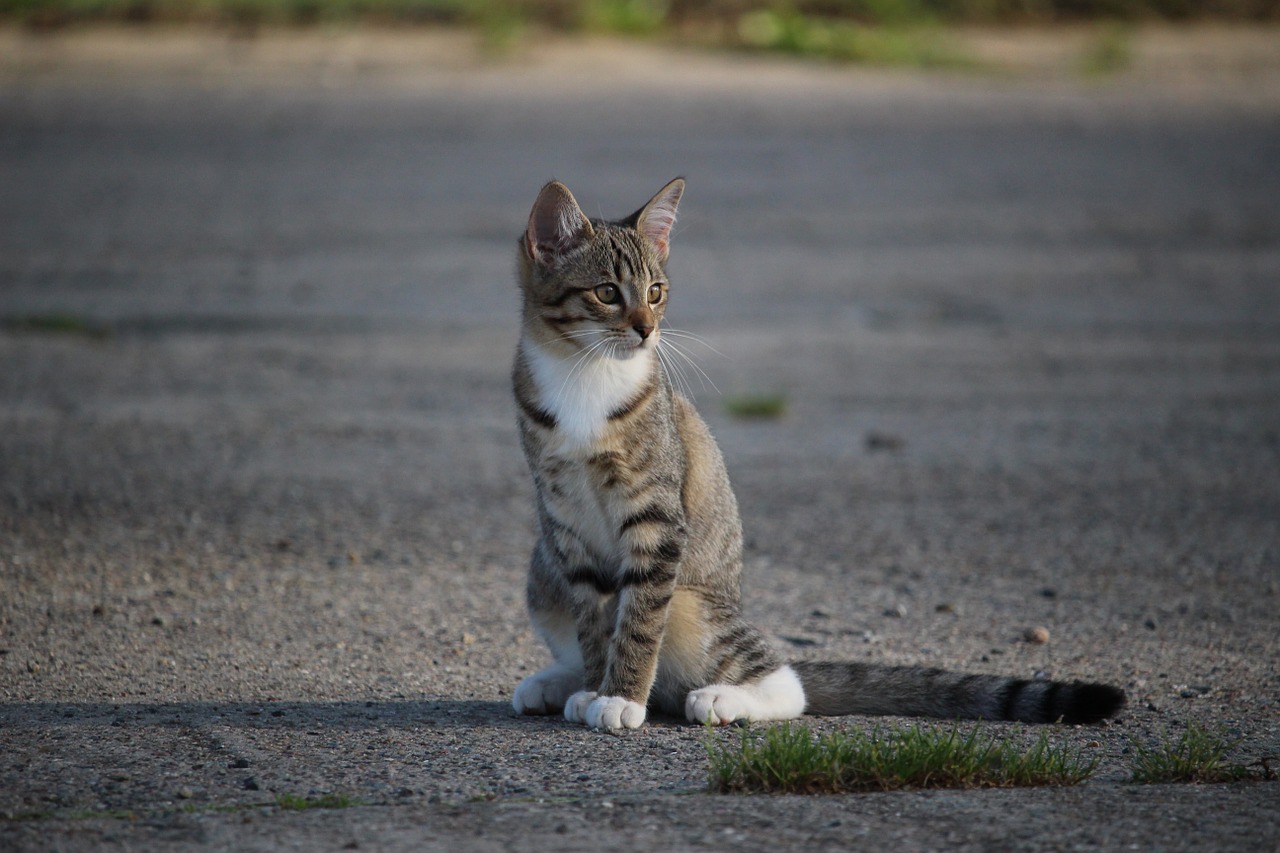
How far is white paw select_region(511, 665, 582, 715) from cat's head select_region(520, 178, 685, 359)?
3.31 feet

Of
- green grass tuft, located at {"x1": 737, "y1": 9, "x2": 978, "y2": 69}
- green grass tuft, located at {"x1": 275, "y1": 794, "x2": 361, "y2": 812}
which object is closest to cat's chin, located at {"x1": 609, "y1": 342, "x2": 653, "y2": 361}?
green grass tuft, located at {"x1": 275, "y1": 794, "x2": 361, "y2": 812}

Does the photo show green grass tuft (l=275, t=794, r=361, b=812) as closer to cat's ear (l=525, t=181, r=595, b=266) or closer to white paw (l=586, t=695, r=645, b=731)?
white paw (l=586, t=695, r=645, b=731)

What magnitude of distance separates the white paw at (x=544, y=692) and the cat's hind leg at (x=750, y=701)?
0.38 metres

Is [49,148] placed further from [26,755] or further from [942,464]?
[26,755]

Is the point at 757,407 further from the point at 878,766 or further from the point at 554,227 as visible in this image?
the point at 878,766

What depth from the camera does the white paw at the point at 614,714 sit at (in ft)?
14.6

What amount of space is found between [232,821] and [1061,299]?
954cm

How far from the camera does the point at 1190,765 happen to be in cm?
411

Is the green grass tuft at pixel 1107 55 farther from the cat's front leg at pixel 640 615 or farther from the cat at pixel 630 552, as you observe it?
the cat's front leg at pixel 640 615

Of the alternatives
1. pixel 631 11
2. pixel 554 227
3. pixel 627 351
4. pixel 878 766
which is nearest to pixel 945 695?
pixel 878 766

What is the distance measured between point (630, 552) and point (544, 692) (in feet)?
1.78

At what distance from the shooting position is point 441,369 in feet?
33.1

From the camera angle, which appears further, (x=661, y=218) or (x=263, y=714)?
(x=661, y=218)

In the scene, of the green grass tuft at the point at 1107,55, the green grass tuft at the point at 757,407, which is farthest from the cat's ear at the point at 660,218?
the green grass tuft at the point at 1107,55
